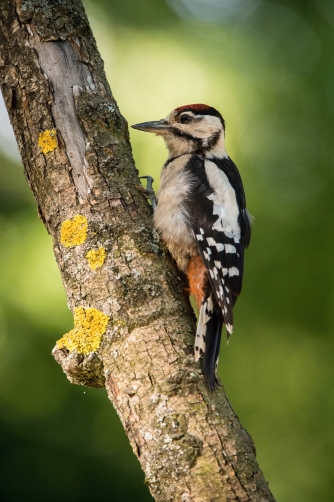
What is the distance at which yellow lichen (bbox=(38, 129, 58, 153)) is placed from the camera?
2.51m

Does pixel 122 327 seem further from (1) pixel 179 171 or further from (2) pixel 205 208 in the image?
(1) pixel 179 171

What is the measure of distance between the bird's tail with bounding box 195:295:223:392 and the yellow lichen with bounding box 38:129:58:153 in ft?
3.19

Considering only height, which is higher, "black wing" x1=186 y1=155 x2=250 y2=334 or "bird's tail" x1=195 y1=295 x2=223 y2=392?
"black wing" x1=186 y1=155 x2=250 y2=334

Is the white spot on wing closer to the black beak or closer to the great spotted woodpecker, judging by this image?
the great spotted woodpecker

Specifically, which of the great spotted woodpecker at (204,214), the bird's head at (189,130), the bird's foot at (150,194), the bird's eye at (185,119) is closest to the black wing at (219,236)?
the great spotted woodpecker at (204,214)

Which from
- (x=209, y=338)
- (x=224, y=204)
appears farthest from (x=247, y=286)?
(x=209, y=338)

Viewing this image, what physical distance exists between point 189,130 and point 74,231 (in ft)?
5.12

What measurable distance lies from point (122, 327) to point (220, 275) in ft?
2.76

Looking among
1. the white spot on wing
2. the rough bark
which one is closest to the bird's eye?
the rough bark

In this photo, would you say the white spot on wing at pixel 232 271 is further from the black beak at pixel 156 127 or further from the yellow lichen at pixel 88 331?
the black beak at pixel 156 127

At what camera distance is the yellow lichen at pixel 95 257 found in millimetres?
2305

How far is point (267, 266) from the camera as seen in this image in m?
4.25

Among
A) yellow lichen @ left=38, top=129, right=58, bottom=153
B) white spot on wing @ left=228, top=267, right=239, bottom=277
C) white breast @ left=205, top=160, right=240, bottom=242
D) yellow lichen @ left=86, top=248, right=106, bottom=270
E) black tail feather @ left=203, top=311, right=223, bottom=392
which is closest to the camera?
black tail feather @ left=203, top=311, right=223, bottom=392

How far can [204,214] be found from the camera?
3098mm
